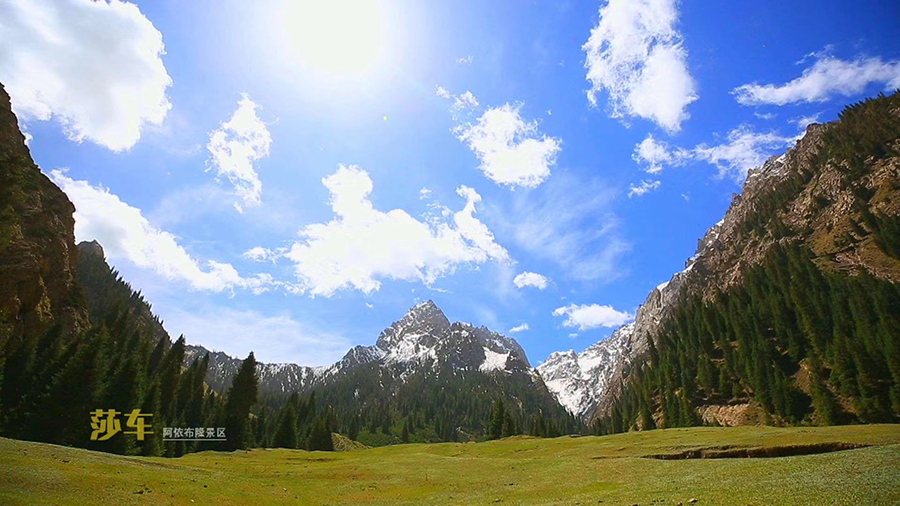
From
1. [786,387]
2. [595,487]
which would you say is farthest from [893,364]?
[595,487]

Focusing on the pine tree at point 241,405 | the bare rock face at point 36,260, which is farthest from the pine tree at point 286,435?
the bare rock face at point 36,260

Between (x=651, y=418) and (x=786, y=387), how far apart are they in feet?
166

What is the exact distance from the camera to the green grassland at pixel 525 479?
22.8 meters

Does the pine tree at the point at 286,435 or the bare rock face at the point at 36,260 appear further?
the pine tree at the point at 286,435

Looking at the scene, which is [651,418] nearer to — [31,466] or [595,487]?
[595,487]

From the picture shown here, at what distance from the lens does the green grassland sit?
74.7ft

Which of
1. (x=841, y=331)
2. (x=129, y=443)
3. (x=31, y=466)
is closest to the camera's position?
(x=31, y=466)

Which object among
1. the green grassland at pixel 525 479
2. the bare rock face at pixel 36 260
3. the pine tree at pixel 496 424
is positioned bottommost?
the pine tree at pixel 496 424

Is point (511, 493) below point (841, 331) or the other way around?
below

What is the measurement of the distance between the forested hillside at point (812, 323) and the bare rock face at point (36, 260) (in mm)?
186681

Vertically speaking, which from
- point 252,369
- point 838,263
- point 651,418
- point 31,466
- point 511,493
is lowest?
point 651,418

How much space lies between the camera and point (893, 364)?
9394 cm

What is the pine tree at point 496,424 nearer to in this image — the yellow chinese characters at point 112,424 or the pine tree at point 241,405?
the pine tree at point 241,405

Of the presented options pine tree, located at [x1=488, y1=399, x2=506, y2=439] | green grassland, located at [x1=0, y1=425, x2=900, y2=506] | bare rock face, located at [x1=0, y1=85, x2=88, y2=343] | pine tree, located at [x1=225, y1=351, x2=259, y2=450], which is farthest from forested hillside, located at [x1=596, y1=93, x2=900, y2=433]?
bare rock face, located at [x1=0, y1=85, x2=88, y2=343]
